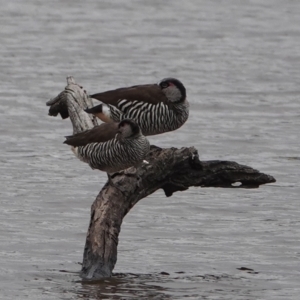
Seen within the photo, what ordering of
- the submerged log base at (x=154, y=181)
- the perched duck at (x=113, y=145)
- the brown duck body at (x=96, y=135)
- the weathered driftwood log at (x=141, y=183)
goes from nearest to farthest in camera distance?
the weathered driftwood log at (x=141, y=183) → the submerged log base at (x=154, y=181) → the perched duck at (x=113, y=145) → the brown duck body at (x=96, y=135)

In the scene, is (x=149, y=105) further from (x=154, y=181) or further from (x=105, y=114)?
(x=154, y=181)

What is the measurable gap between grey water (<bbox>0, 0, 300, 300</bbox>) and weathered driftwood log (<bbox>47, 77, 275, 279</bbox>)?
0.42 meters

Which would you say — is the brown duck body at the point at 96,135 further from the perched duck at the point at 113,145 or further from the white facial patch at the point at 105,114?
the white facial patch at the point at 105,114

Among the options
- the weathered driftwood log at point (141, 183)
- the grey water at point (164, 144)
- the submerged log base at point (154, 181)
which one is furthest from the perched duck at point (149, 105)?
the grey water at point (164, 144)

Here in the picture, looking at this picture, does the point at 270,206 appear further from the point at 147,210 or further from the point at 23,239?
the point at 23,239

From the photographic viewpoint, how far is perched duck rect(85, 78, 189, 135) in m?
11.7

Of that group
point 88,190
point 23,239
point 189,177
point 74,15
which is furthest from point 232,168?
point 74,15

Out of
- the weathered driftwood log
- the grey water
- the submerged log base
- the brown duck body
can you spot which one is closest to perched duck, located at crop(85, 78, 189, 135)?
the brown duck body

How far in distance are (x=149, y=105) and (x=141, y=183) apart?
1.67m

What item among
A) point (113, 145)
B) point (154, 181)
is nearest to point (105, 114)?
point (113, 145)

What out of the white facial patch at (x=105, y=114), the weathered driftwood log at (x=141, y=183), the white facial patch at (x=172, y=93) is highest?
the white facial patch at (x=172, y=93)

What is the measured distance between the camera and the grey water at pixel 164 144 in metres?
10.9

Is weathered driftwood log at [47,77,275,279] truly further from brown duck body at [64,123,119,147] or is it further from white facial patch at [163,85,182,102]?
white facial patch at [163,85,182,102]

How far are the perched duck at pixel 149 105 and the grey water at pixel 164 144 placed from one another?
4.07 ft
